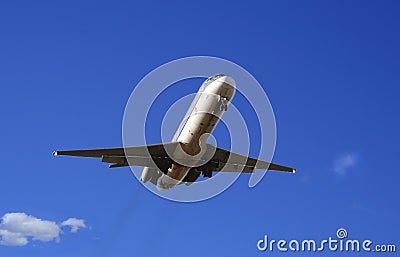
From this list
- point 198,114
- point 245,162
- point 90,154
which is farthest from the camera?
point 245,162

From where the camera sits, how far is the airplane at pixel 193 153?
85688 millimetres

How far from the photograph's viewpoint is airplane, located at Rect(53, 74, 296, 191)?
85.7m

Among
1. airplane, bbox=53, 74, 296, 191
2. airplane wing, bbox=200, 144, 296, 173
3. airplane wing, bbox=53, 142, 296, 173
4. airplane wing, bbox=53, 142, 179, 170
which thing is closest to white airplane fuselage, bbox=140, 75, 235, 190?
airplane, bbox=53, 74, 296, 191

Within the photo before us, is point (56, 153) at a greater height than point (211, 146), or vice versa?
point (211, 146)

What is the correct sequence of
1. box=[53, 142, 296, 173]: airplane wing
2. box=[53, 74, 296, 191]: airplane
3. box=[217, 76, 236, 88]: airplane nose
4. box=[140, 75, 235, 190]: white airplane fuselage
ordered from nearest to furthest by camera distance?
box=[140, 75, 235, 190]: white airplane fuselage
box=[53, 74, 296, 191]: airplane
box=[217, 76, 236, 88]: airplane nose
box=[53, 142, 296, 173]: airplane wing

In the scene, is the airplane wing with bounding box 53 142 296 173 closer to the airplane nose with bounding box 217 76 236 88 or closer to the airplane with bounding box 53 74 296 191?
the airplane with bounding box 53 74 296 191

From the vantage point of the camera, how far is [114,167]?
9488 centimetres

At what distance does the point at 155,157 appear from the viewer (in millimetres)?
91938

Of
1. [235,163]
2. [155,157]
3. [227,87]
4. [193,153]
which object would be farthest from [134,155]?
[227,87]

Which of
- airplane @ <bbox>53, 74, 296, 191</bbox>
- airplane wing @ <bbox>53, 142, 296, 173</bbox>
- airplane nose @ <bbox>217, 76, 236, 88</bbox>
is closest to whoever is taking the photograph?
airplane @ <bbox>53, 74, 296, 191</bbox>

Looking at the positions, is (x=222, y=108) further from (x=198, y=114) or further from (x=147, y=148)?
(x=147, y=148)

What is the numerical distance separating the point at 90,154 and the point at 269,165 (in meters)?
26.7

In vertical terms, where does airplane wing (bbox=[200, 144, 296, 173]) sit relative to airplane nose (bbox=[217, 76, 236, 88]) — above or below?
below

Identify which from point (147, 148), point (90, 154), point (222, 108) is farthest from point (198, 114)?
point (90, 154)
